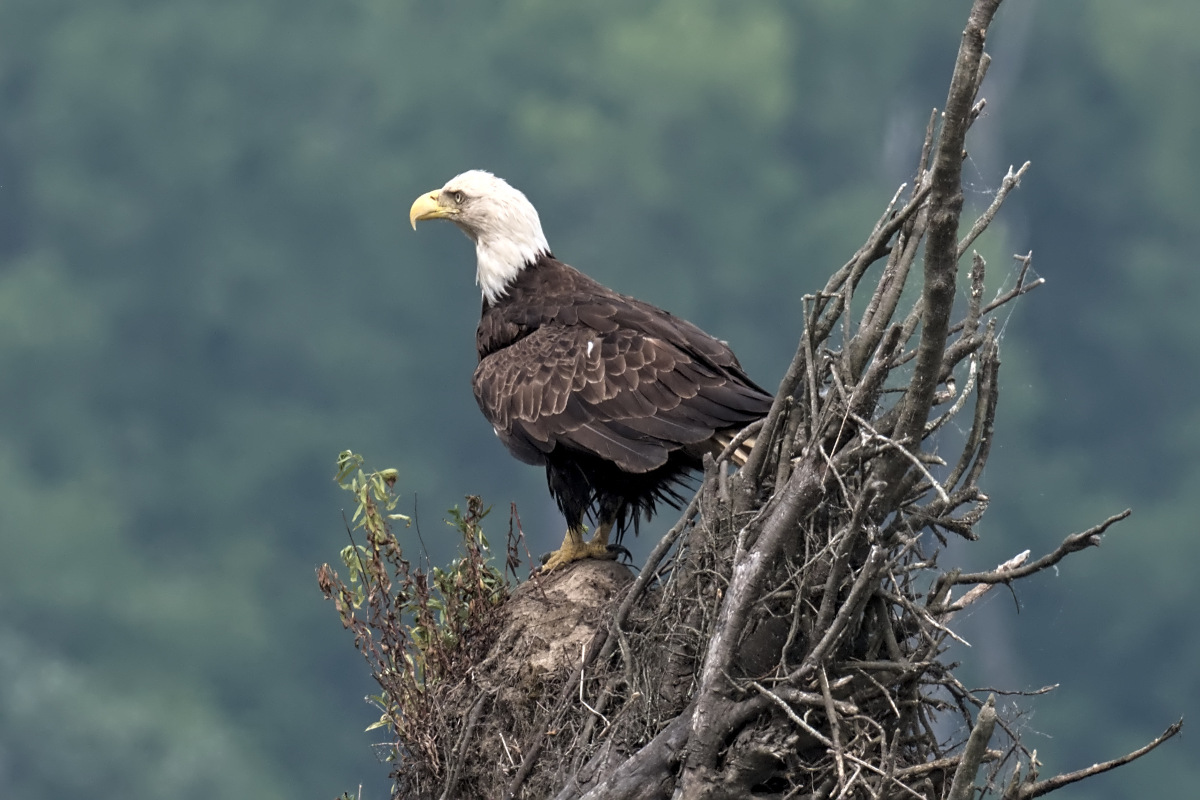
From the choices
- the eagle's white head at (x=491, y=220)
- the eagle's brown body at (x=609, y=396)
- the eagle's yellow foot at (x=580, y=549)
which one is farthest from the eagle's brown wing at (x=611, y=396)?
the eagle's white head at (x=491, y=220)

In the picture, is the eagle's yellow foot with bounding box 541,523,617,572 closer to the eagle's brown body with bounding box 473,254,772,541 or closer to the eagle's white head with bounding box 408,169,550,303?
the eagle's brown body with bounding box 473,254,772,541

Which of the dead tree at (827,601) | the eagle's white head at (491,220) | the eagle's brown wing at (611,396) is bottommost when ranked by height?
the dead tree at (827,601)

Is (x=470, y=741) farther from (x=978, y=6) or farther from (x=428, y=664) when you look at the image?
(x=978, y=6)

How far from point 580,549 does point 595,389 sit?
82cm

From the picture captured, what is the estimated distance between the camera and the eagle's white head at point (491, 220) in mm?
7941

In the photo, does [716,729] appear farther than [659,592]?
No

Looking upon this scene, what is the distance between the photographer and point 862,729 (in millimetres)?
5266

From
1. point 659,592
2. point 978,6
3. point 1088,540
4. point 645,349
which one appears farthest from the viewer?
point 645,349

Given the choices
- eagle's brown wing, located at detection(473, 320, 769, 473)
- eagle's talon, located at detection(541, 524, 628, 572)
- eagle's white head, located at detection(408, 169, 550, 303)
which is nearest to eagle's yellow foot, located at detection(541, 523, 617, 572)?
eagle's talon, located at detection(541, 524, 628, 572)

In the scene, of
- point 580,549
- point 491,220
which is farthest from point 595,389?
point 491,220

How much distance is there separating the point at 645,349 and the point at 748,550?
179 centimetres

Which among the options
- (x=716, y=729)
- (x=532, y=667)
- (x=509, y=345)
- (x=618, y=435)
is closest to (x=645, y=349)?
(x=618, y=435)

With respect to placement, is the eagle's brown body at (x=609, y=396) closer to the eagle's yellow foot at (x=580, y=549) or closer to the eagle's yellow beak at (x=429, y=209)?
the eagle's yellow foot at (x=580, y=549)

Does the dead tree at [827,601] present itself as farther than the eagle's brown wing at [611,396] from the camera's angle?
No
